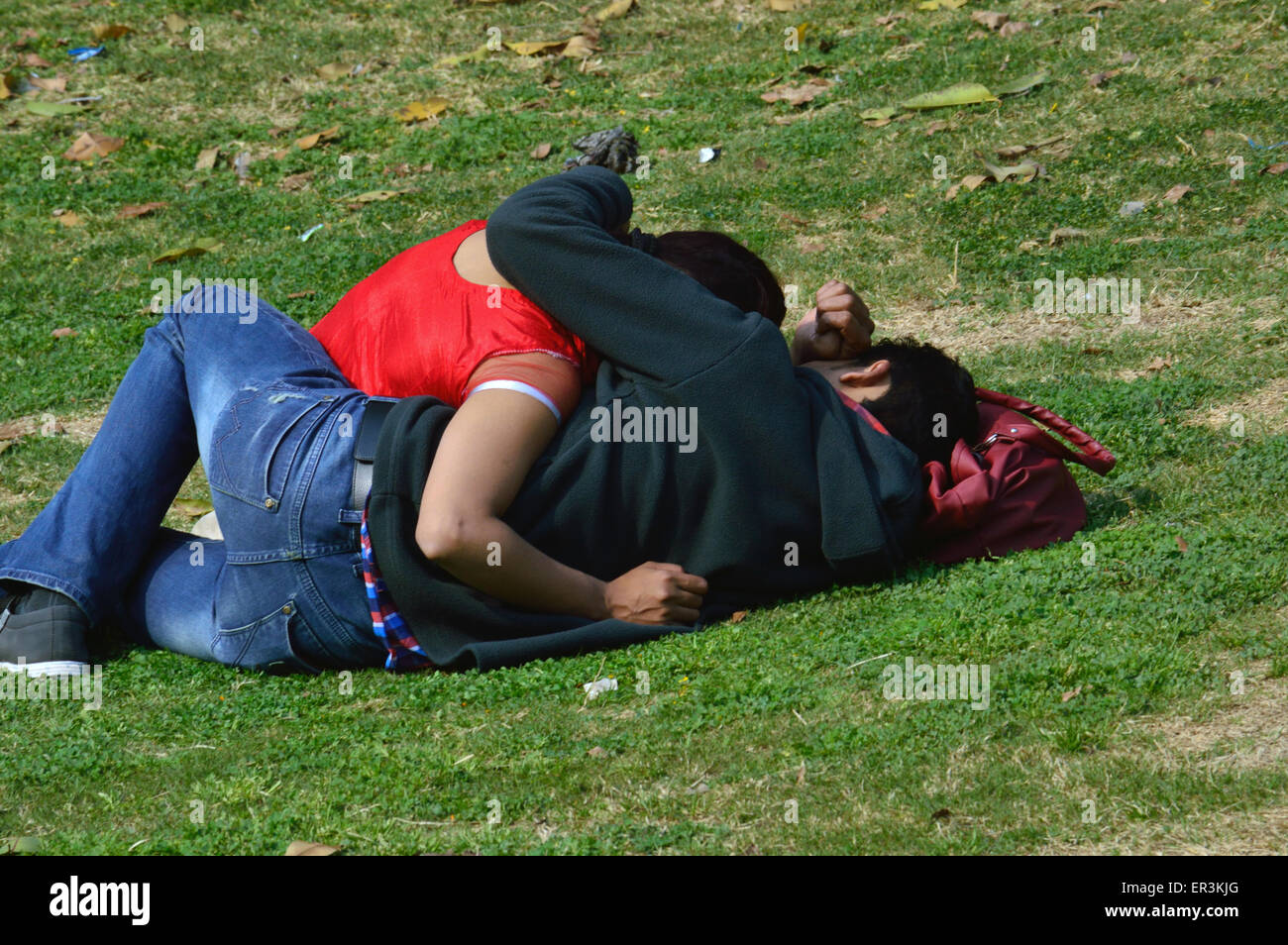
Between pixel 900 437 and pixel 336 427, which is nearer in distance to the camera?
pixel 336 427

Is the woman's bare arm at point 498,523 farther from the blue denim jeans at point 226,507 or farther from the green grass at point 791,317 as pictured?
the blue denim jeans at point 226,507

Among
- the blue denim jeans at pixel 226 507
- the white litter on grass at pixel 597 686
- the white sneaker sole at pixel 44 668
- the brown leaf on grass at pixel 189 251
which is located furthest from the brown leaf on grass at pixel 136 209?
the white litter on grass at pixel 597 686

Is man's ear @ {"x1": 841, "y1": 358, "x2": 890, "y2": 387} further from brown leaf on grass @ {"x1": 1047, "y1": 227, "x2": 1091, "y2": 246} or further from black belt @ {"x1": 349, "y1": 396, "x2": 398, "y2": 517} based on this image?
brown leaf on grass @ {"x1": 1047, "y1": 227, "x2": 1091, "y2": 246}

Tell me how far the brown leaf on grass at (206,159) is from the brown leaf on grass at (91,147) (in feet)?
1.99

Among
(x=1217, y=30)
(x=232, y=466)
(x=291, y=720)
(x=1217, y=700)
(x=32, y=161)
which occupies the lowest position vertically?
(x=291, y=720)

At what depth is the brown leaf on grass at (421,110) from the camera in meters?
8.91

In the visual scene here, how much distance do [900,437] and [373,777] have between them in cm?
189

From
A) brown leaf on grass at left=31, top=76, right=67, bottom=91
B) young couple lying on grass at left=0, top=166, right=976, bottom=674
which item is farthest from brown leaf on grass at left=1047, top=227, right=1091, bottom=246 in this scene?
brown leaf on grass at left=31, top=76, right=67, bottom=91

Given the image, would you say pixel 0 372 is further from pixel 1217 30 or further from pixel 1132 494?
pixel 1217 30

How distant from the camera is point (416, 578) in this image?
11.9 ft

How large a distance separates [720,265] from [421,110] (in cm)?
553

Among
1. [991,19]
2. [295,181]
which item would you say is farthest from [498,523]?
[991,19]

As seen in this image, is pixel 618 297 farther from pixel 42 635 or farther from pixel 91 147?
pixel 91 147
